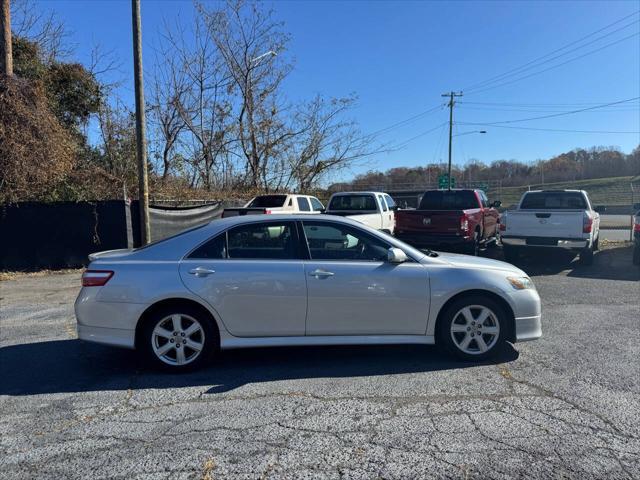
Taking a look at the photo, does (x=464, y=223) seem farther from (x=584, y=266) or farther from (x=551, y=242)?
(x=584, y=266)

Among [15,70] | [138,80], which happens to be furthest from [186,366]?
[15,70]

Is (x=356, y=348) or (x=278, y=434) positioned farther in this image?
(x=356, y=348)

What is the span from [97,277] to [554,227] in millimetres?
9891

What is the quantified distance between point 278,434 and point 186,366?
156 cm

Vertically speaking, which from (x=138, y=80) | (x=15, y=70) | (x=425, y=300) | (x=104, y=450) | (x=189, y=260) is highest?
(x=15, y=70)

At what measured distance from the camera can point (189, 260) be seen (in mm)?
4750

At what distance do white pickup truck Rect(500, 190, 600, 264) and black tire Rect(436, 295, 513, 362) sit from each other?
7.08m

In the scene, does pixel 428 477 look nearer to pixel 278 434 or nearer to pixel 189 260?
pixel 278 434

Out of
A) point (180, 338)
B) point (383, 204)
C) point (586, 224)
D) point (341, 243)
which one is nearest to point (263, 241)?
point (341, 243)

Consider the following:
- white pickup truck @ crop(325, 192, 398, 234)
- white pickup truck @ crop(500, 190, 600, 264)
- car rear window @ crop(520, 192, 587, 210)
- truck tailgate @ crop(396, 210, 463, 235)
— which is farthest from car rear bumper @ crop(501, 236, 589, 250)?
white pickup truck @ crop(325, 192, 398, 234)

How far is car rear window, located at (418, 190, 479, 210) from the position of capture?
43.6 ft

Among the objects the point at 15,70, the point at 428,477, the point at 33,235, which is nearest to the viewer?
the point at 428,477

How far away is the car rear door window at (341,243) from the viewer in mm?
4883

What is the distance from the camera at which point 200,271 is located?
4.67m
